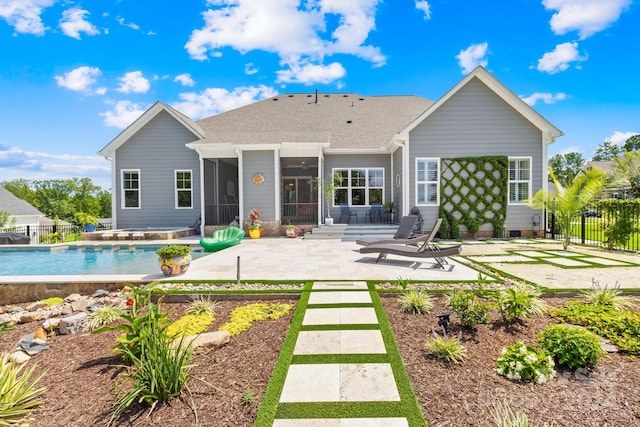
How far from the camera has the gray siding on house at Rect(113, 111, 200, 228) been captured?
15438mm

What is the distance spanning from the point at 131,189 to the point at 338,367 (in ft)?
53.1

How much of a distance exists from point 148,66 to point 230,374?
53.4ft

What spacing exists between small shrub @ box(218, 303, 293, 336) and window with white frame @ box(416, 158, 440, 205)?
32.8 feet

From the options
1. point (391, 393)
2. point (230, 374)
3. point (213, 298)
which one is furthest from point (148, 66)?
point (391, 393)

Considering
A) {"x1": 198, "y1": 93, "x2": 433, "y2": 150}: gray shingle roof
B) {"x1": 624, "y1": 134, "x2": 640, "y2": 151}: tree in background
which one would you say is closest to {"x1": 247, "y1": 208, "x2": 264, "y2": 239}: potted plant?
{"x1": 198, "y1": 93, "x2": 433, "y2": 150}: gray shingle roof

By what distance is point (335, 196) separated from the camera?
50.6 feet

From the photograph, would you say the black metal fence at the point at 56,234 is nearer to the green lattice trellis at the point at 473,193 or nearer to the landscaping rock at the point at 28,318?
the landscaping rock at the point at 28,318

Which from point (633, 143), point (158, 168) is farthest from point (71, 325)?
point (633, 143)

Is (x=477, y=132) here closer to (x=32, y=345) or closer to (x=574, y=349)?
(x=574, y=349)

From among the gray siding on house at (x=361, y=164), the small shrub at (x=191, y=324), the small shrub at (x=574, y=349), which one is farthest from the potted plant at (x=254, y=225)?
the small shrub at (x=574, y=349)

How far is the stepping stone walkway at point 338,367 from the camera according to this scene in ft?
7.23

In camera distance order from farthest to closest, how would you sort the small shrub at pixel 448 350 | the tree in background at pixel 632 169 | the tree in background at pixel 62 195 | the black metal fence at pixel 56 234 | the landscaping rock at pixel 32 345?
the tree in background at pixel 62 195
the tree in background at pixel 632 169
the black metal fence at pixel 56 234
the landscaping rock at pixel 32 345
the small shrub at pixel 448 350

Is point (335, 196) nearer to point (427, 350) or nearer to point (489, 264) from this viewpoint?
point (489, 264)

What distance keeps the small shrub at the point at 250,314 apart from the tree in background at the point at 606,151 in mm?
71442
